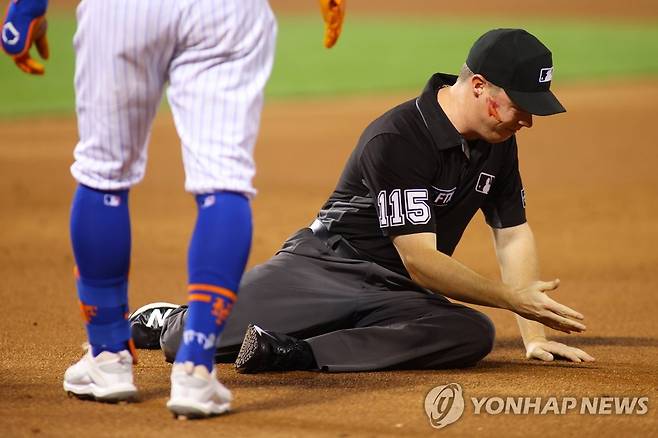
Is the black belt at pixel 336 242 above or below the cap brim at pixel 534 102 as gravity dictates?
below

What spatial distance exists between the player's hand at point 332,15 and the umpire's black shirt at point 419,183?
557 millimetres

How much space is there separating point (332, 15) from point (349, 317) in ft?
3.88

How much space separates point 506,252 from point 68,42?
667 inches

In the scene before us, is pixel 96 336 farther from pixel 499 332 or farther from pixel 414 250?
pixel 499 332

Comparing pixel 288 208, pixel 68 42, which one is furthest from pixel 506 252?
pixel 68 42

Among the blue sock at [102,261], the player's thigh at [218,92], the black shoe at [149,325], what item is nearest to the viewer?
the player's thigh at [218,92]

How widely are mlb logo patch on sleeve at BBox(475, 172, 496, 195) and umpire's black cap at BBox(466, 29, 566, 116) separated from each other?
0.42 meters

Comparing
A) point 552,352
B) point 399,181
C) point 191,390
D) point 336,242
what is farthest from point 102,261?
point 552,352

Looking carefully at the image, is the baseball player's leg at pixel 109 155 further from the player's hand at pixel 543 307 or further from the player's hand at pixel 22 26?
the player's hand at pixel 543 307

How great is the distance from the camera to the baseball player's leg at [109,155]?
3008mm

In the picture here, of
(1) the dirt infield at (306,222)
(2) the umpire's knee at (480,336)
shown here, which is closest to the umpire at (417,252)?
(2) the umpire's knee at (480,336)

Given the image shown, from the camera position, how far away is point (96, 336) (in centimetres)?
323

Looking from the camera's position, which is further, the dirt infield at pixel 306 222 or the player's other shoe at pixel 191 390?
the dirt infield at pixel 306 222

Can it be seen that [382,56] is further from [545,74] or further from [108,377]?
[108,377]
